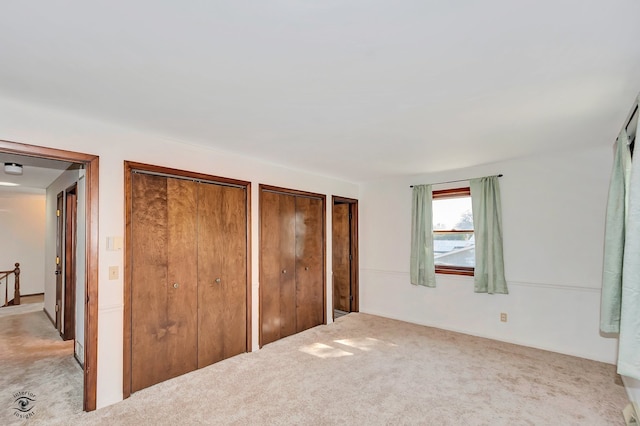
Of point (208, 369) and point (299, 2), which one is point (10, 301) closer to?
point (208, 369)

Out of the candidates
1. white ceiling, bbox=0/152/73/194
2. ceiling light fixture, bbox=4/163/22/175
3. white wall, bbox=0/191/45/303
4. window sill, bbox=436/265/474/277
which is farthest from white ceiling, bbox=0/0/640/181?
white wall, bbox=0/191/45/303

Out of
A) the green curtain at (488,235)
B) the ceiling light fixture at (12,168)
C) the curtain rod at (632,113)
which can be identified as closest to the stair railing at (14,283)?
the ceiling light fixture at (12,168)

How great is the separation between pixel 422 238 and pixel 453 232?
46cm

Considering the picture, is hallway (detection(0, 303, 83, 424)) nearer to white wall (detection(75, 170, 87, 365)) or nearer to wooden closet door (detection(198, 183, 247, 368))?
white wall (detection(75, 170, 87, 365))

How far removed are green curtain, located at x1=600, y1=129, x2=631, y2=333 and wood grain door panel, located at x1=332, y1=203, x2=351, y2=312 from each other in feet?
12.3

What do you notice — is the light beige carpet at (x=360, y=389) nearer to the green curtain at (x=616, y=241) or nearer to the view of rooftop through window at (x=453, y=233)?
the green curtain at (x=616, y=241)

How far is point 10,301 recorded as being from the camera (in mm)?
6457

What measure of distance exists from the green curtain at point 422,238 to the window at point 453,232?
140 millimetres

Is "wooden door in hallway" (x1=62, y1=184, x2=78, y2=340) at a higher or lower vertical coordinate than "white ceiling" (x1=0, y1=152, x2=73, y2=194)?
lower

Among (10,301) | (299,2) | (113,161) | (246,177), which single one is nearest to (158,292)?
(113,161)

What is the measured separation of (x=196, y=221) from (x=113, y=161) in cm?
93

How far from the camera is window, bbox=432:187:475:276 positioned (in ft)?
14.6

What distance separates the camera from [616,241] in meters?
2.26

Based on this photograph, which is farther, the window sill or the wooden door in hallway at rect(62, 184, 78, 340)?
the window sill
